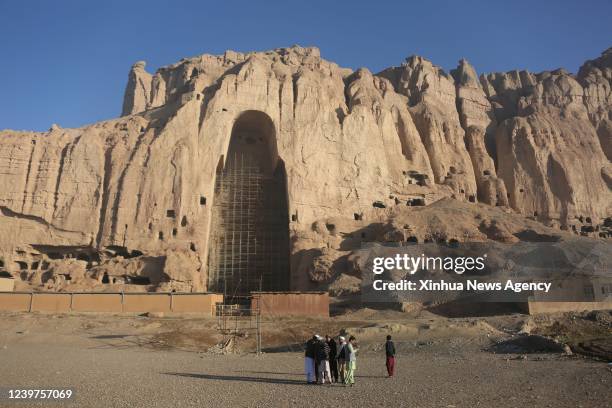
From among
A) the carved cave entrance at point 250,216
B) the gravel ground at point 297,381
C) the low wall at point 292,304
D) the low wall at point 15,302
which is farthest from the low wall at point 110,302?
the gravel ground at point 297,381

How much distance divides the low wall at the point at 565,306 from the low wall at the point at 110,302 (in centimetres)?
1557

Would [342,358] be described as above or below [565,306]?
below

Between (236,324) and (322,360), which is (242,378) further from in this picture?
(236,324)

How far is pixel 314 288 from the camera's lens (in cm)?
3017

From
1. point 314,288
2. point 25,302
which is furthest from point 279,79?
point 25,302

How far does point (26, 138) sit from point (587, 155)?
46.7 metres

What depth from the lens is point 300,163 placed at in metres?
36.9

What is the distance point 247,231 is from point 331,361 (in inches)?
996

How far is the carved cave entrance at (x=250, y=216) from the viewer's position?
34312 mm

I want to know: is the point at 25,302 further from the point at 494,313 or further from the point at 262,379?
the point at 494,313

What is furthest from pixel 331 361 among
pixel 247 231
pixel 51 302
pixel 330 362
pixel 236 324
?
pixel 247 231

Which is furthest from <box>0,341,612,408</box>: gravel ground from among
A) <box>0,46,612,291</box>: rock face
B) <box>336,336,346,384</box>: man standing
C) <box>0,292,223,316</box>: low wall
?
<box>0,46,612,291</box>: rock face

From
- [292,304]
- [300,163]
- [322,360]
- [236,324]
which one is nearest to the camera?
[322,360]

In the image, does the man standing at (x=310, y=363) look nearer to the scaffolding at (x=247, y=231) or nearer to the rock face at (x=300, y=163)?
the rock face at (x=300, y=163)
